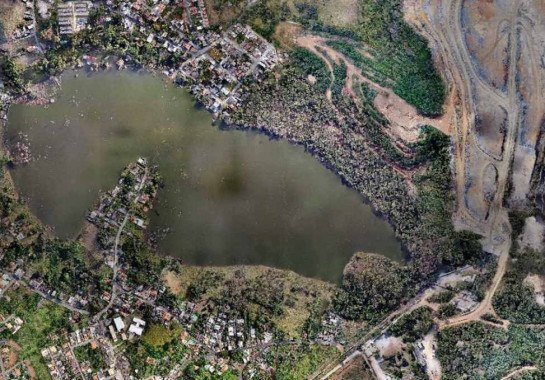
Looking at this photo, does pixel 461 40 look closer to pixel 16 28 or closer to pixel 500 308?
pixel 500 308

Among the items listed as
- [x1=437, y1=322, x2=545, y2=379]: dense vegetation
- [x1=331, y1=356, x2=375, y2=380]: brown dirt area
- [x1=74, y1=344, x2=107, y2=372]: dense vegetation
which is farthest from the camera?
[x1=74, y1=344, x2=107, y2=372]: dense vegetation

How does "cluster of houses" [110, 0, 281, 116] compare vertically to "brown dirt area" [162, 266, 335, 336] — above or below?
above

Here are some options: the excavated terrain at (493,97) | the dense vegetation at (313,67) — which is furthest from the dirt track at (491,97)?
the dense vegetation at (313,67)

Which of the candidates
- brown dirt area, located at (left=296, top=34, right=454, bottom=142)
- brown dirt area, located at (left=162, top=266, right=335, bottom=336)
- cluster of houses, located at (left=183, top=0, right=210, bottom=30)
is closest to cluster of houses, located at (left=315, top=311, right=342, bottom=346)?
brown dirt area, located at (left=162, top=266, right=335, bottom=336)

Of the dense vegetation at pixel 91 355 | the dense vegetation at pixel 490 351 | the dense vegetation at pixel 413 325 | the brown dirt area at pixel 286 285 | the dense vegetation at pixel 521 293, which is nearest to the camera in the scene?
the dense vegetation at pixel 490 351

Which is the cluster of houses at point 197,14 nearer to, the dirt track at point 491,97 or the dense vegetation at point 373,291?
the dirt track at point 491,97

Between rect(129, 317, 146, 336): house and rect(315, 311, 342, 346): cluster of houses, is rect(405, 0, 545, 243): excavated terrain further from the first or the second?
rect(129, 317, 146, 336): house
